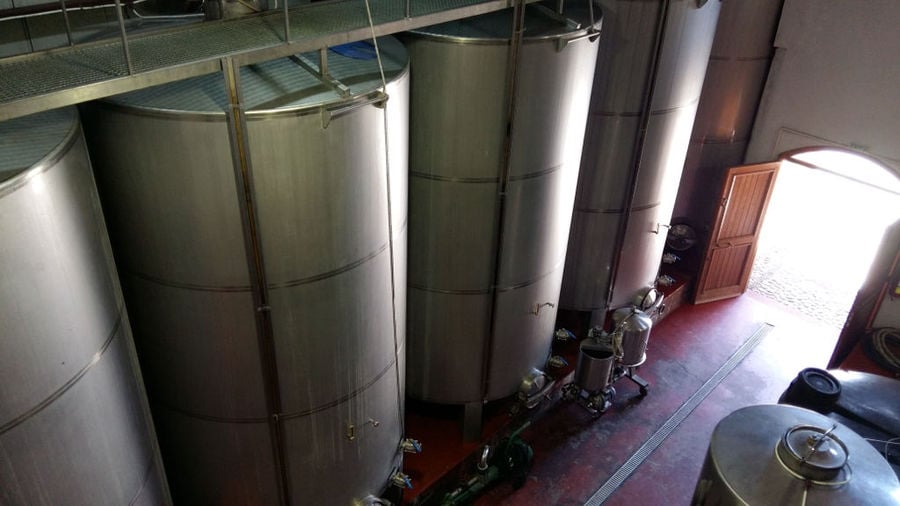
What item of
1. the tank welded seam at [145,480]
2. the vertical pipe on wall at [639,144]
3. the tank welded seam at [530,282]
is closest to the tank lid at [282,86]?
the tank welded seam at [145,480]

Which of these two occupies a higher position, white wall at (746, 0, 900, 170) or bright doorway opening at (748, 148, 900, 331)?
white wall at (746, 0, 900, 170)

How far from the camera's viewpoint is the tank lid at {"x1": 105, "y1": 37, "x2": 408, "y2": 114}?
136 inches

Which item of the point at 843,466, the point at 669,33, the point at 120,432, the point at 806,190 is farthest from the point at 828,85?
the point at 120,432

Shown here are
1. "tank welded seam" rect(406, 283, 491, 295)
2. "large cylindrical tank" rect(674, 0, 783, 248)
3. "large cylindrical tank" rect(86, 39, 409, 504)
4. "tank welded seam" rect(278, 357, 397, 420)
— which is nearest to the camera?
"large cylindrical tank" rect(86, 39, 409, 504)

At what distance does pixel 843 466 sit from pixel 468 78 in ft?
11.7

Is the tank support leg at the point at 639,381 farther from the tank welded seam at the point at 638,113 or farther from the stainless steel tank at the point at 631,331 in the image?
the tank welded seam at the point at 638,113

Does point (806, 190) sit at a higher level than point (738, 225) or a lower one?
lower

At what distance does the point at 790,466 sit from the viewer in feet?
14.7

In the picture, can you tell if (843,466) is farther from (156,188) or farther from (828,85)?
(828,85)

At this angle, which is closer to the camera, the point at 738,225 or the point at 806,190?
the point at 738,225

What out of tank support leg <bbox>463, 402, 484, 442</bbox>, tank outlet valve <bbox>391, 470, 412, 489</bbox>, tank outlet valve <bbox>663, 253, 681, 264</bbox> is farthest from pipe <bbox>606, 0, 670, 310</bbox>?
tank outlet valve <bbox>391, 470, 412, 489</bbox>

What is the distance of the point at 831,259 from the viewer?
38.8 feet

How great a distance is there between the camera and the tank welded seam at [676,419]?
274 inches

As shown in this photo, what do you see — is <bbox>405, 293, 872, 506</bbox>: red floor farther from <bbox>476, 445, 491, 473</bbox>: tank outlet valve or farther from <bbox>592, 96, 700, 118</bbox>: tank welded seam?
<bbox>592, 96, 700, 118</bbox>: tank welded seam
